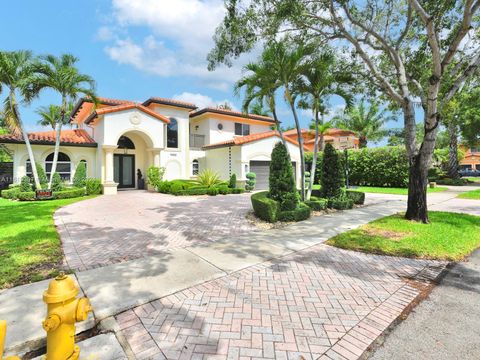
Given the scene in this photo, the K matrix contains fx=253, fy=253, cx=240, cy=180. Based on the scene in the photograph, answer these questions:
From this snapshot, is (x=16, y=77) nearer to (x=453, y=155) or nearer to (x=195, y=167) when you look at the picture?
(x=195, y=167)

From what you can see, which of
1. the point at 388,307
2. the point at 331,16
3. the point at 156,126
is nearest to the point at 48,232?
the point at 388,307

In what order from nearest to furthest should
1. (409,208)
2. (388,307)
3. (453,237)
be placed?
(388,307)
(453,237)
(409,208)

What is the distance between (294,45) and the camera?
10445mm

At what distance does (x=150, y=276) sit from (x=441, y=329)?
4.27 m

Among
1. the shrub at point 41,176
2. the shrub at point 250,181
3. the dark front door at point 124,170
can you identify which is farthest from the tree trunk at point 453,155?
the shrub at point 41,176

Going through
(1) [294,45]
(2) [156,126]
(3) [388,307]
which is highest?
(1) [294,45]

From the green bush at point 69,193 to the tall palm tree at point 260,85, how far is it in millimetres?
11958

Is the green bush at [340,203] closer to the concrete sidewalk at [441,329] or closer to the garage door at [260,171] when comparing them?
the concrete sidewalk at [441,329]

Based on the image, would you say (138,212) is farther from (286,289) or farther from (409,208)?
(409,208)

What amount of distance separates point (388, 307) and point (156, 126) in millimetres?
18848

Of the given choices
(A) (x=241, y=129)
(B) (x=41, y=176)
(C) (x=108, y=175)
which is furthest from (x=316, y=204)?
(A) (x=241, y=129)

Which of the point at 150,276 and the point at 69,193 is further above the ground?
the point at 69,193

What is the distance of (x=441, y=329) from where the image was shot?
311 cm

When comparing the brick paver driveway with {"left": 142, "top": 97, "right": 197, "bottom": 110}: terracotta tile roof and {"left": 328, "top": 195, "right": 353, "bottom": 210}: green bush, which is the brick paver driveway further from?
{"left": 142, "top": 97, "right": 197, "bottom": 110}: terracotta tile roof
